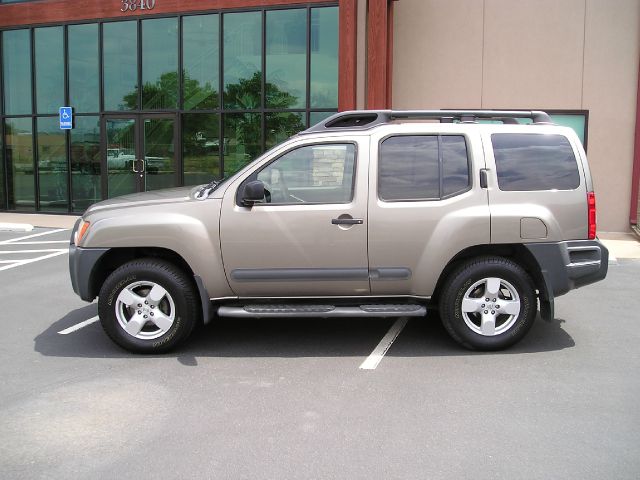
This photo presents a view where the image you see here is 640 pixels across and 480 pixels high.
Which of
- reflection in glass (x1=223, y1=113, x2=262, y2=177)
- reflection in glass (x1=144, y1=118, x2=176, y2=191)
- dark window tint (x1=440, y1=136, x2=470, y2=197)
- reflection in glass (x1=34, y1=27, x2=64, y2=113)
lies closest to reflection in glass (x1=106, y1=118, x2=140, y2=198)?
reflection in glass (x1=144, y1=118, x2=176, y2=191)

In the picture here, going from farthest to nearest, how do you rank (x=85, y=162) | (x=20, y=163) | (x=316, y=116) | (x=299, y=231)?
(x=20, y=163)
(x=85, y=162)
(x=316, y=116)
(x=299, y=231)

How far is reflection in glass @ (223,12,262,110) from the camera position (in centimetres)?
1420

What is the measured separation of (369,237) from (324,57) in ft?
31.0

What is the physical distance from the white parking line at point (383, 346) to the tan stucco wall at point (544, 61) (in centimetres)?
840

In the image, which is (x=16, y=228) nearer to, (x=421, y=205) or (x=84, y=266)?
(x=84, y=266)

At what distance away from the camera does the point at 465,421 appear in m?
4.01

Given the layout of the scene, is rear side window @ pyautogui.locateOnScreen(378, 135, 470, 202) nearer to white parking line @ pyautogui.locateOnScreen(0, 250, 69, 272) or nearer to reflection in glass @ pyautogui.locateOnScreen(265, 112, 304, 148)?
white parking line @ pyautogui.locateOnScreen(0, 250, 69, 272)

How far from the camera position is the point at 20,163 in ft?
55.0

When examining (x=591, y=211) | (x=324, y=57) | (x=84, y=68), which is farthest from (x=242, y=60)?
(x=591, y=211)

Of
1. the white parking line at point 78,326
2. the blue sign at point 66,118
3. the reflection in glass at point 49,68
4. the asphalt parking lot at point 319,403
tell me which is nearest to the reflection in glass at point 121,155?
the blue sign at point 66,118

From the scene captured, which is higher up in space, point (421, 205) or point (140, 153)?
point (140, 153)

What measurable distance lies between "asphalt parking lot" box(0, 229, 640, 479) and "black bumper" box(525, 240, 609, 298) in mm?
614

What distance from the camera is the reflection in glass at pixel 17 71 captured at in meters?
16.3

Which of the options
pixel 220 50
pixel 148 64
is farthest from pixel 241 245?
pixel 148 64
